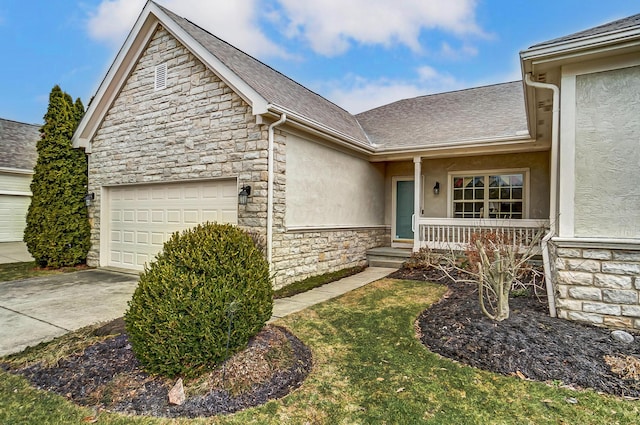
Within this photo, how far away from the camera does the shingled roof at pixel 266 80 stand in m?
6.98

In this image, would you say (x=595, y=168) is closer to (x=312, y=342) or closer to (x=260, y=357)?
(x=312, y=342)

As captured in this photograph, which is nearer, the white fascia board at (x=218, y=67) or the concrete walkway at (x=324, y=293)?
the concrete walkway at (x=324, y=293)

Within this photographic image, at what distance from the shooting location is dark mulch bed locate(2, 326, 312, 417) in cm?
269

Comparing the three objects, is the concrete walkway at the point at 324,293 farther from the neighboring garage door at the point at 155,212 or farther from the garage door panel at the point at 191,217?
the garage door panel at the point at 191,217

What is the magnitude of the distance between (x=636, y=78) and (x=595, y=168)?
3.77 ft

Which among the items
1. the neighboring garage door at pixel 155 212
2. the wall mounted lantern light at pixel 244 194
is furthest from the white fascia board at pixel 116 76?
the wall mounted lantern light at pixel 244 194

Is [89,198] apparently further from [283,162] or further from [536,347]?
[536,347]

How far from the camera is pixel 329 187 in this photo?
8.20 metres

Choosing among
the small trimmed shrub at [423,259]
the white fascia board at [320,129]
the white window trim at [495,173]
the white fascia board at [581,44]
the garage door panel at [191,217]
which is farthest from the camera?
the white window trim at [495,173]

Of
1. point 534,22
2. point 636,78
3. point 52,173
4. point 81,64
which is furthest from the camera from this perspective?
point 81,64

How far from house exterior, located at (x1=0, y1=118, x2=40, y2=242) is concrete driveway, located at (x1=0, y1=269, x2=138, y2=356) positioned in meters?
8.92

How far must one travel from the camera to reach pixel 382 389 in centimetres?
298

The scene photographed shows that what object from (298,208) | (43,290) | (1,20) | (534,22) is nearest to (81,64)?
(1,20)

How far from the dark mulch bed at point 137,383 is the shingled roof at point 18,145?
48.5 ft
